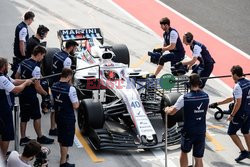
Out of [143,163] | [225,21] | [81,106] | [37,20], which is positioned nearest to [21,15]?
[37,20]

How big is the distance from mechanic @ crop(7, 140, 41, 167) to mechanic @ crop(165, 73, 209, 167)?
3017 millimetres

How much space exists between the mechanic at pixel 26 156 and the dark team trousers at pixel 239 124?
482 cm

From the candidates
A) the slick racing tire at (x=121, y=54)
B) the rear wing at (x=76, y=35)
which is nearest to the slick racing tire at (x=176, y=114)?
the slick racing tire at (x=121, y=54)

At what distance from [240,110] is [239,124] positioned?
0.29 metres

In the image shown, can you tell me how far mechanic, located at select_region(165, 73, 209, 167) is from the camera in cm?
1176

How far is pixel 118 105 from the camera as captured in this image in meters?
14.3

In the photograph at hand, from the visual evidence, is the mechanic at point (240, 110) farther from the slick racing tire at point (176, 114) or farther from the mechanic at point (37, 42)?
the mechanic at point (37, 42)

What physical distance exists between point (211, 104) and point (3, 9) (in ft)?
33.1

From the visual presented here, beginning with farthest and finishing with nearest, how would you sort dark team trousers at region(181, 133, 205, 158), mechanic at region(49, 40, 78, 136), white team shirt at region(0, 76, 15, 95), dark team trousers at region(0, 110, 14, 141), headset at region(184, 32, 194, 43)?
headset at region(184, 32, 194, 43), mechanic at region(49, 40, 78, 136), dark team trousers at region(0, 110, 14, 141), white team shirt at region(0, 76, 15, 95), dark team trousers at region(181, 133, 205, 158)

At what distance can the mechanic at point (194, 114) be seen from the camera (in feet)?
38.6

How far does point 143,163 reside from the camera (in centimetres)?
1302

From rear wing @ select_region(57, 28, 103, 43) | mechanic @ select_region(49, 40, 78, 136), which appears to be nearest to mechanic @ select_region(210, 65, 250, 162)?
mechanic @ select_region(49, 40, 78, 136)

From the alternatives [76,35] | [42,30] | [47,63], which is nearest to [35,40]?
[42,30]

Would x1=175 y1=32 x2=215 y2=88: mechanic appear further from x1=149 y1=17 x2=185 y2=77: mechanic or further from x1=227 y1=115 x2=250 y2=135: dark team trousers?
x1=227 y1=115 x2=250 y2=135: dark team trousers
